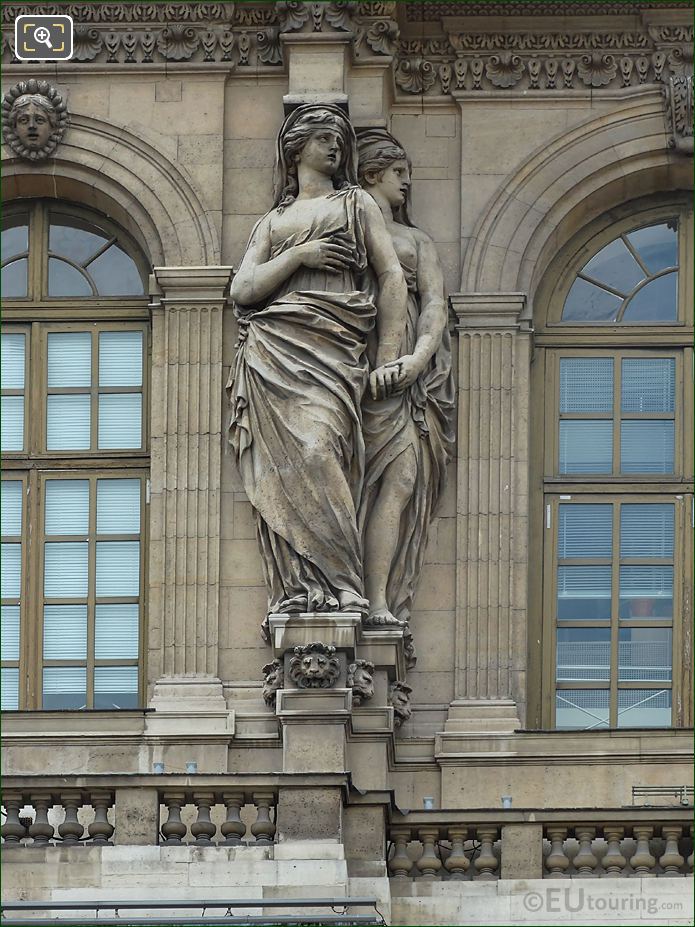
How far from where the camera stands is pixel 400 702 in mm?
28672

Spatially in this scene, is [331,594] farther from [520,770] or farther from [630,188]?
[630,188]

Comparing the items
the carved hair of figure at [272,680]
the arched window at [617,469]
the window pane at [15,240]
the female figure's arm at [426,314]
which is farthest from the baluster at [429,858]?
the window pane at [15,240]

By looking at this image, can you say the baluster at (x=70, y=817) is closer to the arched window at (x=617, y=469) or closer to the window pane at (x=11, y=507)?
the window pane at (x=11, y=507)

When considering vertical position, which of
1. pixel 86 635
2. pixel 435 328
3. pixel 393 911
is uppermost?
pixel 435 328

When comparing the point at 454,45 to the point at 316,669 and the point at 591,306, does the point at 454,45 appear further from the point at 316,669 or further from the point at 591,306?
the point at 316,669

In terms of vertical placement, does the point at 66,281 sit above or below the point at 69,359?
above

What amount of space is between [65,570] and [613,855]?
5085mm

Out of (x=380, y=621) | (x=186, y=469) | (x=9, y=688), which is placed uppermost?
(x=186, y=469)

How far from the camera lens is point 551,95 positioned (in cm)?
3022

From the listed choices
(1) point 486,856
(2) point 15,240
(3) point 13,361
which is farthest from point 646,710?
(2) point 15,240

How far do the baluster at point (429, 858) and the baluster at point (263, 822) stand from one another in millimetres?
1044

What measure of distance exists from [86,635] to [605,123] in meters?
5.39

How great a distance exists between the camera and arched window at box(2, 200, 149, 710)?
29.7 metres

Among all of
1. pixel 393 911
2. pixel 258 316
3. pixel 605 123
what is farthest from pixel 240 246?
pixel 393 911
